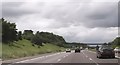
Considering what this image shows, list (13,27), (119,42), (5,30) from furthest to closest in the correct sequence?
(119,42) < (13,27) < (5,30)

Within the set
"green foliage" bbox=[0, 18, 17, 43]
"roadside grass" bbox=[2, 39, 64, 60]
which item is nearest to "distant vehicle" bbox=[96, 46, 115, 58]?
"roadside grass" bbox=[2, 39, 64, 60]

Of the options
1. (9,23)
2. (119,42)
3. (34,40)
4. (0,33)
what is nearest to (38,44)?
(34,40)

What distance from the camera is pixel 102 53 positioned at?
136 ft

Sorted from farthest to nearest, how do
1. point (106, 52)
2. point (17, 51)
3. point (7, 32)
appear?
1. point (7, 32)
2. point (17, 51)
3. point (106, 52)

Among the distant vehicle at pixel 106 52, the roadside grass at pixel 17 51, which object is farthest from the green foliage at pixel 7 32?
the distant vehicle at pixel 106 52

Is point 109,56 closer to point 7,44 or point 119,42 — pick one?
point 7,44

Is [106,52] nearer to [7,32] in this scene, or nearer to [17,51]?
[17,51]

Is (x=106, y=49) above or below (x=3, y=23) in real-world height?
below

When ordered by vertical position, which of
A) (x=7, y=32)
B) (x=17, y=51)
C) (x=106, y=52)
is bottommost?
(x=17, y=51)

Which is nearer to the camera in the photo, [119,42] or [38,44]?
[119,42]

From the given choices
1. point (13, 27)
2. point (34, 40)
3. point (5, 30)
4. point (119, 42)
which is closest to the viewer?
point (5, 30)

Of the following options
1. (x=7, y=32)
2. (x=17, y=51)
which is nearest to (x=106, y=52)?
(x=17, y=51)

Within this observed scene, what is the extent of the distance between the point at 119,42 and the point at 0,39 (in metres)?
65.9

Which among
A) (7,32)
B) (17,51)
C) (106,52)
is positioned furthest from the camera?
(7,32)
